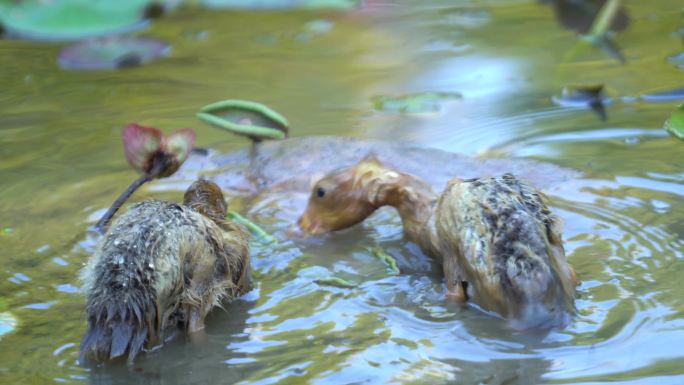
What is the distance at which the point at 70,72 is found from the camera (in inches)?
313

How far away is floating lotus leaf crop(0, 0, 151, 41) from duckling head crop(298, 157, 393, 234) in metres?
3.26

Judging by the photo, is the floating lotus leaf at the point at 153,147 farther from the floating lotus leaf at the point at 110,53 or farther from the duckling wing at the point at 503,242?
the floating lotus leaf at the point at 110,53

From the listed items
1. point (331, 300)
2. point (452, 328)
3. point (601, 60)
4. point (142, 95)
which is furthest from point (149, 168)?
point (601, 60)

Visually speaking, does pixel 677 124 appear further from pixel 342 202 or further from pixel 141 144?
pixel 141 144

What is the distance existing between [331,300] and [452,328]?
59cm

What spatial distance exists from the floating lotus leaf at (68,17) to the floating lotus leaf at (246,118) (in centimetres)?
239

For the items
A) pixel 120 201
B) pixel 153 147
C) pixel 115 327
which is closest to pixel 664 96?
pixel 153 147

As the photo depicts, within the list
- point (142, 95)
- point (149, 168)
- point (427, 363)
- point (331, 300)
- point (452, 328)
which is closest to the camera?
point (427, 363)

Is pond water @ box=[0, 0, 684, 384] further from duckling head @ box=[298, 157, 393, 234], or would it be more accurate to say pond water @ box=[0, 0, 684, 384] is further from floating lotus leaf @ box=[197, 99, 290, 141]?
floating lotus leaf @ box=[197, 99, 290, 141]

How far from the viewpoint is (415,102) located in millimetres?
6945

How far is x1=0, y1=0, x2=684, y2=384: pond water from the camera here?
3914mm

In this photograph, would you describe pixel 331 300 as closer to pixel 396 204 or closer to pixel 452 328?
pixel 452 328

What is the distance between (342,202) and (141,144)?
41.0 inches

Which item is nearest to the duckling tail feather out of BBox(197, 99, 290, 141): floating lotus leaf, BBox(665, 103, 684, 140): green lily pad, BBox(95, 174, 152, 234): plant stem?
BBox(95, 174, 152, 234): plant stem
